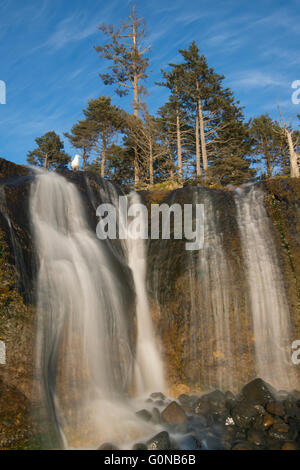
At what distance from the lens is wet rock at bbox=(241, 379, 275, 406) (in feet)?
22.8

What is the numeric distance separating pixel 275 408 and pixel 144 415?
2921 millimetres

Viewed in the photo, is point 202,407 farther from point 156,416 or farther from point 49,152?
point 49,152

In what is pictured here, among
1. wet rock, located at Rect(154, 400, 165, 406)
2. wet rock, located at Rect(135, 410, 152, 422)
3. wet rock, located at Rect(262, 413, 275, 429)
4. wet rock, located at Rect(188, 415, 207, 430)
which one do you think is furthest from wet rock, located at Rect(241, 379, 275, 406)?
wet rock, located at Rect(135, 410, 152, 422)

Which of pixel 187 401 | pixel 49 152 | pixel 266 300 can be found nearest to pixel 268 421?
pixel 187 401

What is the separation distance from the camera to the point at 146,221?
39.2 feet

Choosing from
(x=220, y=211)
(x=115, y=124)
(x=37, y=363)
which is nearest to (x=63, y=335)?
(x=37, y=363)

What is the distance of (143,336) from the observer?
9352 millimetres

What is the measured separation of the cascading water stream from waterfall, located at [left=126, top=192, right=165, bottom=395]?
1.18ft

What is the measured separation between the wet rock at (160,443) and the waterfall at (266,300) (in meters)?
4.00

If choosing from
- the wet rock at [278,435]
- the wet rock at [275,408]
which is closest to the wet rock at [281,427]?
the wet rock at [278,435]

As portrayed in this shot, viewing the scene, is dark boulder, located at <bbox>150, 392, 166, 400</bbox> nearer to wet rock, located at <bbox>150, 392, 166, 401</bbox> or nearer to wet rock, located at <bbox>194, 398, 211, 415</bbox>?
wet rock, located at <bbox>150, 392, 166, 401</bbox>
